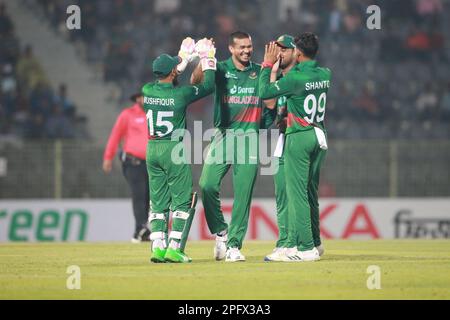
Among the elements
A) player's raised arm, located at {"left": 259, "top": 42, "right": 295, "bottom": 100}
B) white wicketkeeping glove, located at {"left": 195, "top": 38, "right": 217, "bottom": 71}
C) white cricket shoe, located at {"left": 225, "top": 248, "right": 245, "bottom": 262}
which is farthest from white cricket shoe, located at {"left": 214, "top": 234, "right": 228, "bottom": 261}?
white wicketkeeping glove, located at {"left": 195, "top": 38, "right": 217, "bottom": 71}

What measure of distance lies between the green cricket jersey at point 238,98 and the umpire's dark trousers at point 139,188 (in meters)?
5.15

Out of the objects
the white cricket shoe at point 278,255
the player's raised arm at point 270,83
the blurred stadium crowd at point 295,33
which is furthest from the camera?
the blurred stadium crowd at point 295,33

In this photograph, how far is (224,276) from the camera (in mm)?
10969

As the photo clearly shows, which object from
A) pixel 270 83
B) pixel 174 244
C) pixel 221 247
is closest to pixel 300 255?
pixel 221 247

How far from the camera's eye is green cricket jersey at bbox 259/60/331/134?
1213 cm

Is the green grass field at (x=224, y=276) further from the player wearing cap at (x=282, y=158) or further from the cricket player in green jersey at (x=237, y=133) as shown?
the cricket player in green jersey at (x=237, y=133)

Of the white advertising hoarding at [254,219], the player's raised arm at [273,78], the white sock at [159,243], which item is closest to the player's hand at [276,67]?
the player's raised arm at [273,78]

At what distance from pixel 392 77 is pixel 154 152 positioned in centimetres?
1463

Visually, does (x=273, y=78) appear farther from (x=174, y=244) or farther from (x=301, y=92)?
(x=174, y=244)

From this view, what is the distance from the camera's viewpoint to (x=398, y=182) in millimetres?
21500

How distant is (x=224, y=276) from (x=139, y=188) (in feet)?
22.2

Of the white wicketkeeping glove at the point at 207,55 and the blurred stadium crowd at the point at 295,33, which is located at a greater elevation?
the white wicketkeeping glove at the point at 207,55

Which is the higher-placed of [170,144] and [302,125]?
[302,125]

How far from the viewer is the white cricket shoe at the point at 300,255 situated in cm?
1244
